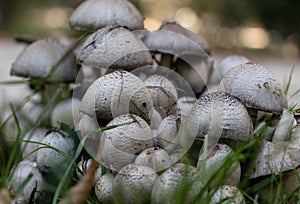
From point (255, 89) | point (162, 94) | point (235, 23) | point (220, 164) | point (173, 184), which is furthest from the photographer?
point (235, 23)

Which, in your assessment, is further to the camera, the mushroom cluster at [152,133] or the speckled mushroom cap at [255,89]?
the speckled mushroom cap at [255,89]

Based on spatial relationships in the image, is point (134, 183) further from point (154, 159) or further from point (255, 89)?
point (255, 89)

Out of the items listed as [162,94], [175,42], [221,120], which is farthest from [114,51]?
[221,120]

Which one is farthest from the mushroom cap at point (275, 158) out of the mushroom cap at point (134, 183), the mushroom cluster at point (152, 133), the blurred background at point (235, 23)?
the blurred background at point (235, 23)

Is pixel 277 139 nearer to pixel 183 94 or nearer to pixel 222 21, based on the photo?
pixel 183 94

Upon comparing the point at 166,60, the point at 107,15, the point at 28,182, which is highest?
the point at 107,15

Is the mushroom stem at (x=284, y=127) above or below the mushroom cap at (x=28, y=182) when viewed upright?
above

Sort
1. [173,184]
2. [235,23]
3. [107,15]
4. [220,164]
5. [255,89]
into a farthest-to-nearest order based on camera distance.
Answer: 1. [235,23]
2. [107,15]
3. [255,89]
4. [220,164]
5. [173,184]

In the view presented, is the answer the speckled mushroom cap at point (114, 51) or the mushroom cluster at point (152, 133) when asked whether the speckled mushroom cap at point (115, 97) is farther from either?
the speckled mushroom cap at point (114, 51)
